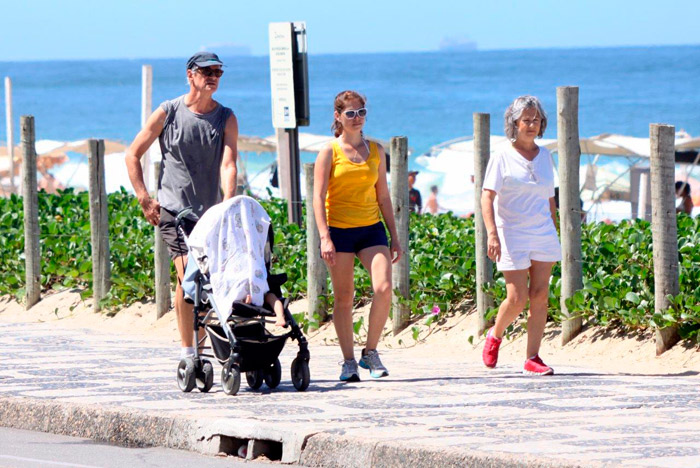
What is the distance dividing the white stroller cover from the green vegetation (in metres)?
2.58

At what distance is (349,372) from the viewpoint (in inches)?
329

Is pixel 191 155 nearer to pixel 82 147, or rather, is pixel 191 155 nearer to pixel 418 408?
pixel 418 408

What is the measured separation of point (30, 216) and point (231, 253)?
5426mm

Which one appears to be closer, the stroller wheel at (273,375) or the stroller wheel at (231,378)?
the stroller wheel at (231,378)

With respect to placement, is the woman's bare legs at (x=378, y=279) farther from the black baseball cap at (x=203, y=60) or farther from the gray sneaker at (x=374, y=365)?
the black baseball cap at (x=203, y=60)

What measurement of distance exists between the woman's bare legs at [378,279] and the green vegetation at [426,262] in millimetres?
1650

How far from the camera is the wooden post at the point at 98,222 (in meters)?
12.1

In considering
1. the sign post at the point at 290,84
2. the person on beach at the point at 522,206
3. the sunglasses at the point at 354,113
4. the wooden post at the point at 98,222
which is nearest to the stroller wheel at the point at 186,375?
the sunglasses at the point at 354,113

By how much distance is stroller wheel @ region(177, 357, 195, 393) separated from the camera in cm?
791

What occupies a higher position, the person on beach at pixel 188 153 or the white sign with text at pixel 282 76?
the white sign with text at pixel 282 76

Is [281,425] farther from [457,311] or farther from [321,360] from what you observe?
[457,311]

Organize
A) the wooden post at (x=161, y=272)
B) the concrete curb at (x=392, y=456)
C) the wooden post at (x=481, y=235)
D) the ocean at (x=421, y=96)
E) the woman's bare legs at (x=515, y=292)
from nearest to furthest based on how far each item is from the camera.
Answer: the concrete curb at (x=392, y=456), the woman's bare legs at (x=515, y=292), the wooden post at (x=481, y=235), the wooden post at (x=161, y=272), the ocean at (x=421, y=96)

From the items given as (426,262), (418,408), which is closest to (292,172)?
(426,262)

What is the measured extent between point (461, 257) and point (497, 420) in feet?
12.4
